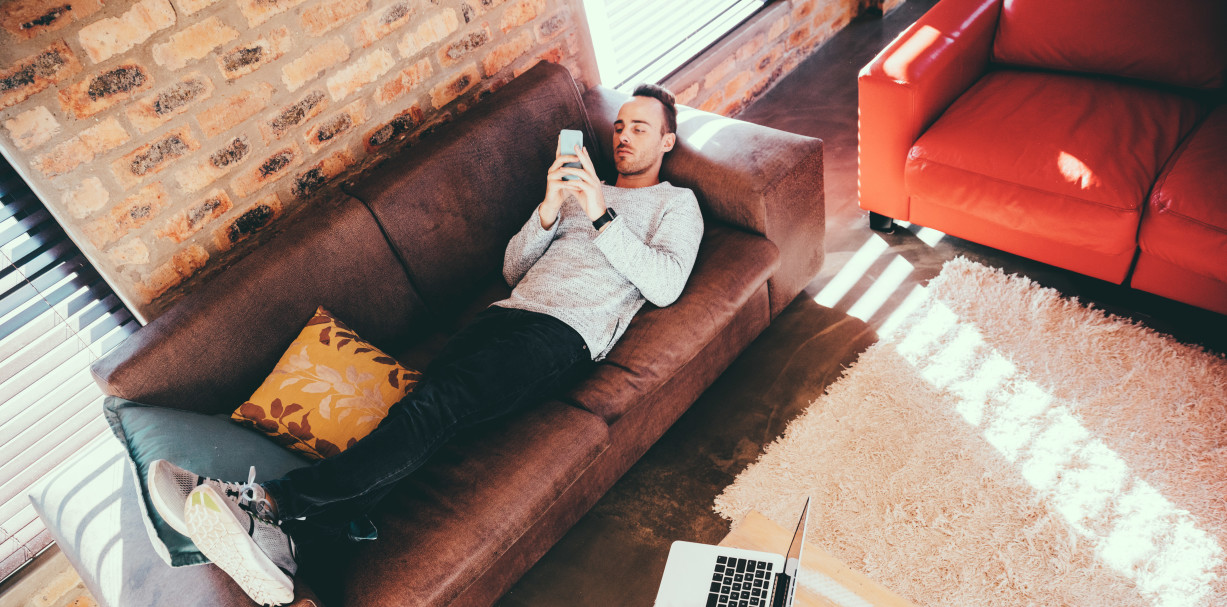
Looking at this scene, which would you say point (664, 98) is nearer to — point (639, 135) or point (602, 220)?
point (639, 135)

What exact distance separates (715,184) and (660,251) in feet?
1.07

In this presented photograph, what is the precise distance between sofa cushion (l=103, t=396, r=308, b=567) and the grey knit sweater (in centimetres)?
74

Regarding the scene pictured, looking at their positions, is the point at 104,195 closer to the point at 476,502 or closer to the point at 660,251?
the point at 476,502

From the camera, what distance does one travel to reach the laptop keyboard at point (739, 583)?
1298 millimetres

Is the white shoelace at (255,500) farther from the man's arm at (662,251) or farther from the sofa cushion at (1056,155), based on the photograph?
the sofa cushion at (1056,155)

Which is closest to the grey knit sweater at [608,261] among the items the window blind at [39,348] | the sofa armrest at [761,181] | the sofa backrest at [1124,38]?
the sofa armrest at [761,181]

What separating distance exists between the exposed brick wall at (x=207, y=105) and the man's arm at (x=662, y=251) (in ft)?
3.00

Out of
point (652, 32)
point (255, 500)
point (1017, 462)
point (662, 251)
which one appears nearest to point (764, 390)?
point (662, 251)

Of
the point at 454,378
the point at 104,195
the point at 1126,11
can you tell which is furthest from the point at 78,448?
the point at 1126,11

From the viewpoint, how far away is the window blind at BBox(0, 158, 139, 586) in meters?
1.80

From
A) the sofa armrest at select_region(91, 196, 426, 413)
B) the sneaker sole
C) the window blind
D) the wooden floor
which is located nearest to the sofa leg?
the wooden floor

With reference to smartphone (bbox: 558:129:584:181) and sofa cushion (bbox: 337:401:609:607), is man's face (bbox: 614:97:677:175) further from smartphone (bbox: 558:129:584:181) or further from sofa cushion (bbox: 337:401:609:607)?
sofa cushion (bbox: 337:401:609:607)

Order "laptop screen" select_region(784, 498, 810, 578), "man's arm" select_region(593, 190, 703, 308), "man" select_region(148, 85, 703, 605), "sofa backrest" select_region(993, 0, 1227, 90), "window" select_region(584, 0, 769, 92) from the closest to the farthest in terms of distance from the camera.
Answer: "laptop screen" select_region(784, 498, 810, 578), "man" select_region(148, 85, 703, 605), "man's arm" select_region(593, 190, 703, 308), "sofa backrest" select_region(993, 0, 1227, 90), "window" select_region(584, 0, 769, 92)

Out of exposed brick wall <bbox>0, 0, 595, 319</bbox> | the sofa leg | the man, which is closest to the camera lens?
the man
